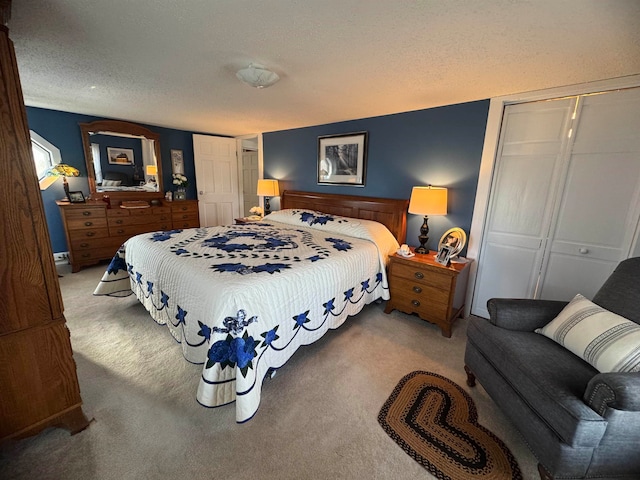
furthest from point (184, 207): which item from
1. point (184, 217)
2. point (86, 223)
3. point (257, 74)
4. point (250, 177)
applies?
point (257, 74)

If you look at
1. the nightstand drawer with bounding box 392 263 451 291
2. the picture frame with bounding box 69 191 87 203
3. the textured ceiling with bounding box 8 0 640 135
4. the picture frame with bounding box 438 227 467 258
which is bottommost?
the nightstand drawer with bounding box 392 263 451 291

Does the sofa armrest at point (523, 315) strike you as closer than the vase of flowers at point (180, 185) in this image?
Yes

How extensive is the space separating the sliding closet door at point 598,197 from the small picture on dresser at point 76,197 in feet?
18.6

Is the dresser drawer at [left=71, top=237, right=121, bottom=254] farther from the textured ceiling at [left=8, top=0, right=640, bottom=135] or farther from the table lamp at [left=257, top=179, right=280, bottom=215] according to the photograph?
the table lamp at [left=257, top=179, right=280, bottom=215]

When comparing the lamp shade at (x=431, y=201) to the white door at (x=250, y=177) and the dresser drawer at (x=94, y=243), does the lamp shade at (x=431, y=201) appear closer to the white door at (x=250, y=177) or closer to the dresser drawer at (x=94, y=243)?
the dresser drawer at (x=94, y=243)

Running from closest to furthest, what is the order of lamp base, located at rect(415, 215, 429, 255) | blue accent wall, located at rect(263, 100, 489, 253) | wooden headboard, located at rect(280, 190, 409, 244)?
1. blue accent wall, located at rect(263, 100, 489, 253)
2. lamp base, located at rect(415, 215, 429, 255)
3. wooden headboard, located at rect(280, 190, 409, 244)

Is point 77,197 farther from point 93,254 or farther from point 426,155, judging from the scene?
point 426,155

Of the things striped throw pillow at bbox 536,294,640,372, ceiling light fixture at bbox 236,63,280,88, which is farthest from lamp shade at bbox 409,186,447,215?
ceiling light fixture at bbox 236,63,280,88

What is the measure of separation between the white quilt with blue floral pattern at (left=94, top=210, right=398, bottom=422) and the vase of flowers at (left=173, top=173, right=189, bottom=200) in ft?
7.46

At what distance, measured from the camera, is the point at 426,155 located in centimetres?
290

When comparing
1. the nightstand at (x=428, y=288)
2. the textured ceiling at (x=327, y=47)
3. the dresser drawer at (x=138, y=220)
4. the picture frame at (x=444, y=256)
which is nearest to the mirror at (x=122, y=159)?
the dresser drawer at (x=138, y=220)

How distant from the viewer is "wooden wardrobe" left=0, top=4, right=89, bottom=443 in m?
1.11

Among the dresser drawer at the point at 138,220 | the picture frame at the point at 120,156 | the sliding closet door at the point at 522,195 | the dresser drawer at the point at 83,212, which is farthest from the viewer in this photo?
the picture frame at the point at 120,156

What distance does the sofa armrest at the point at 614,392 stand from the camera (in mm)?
1013
